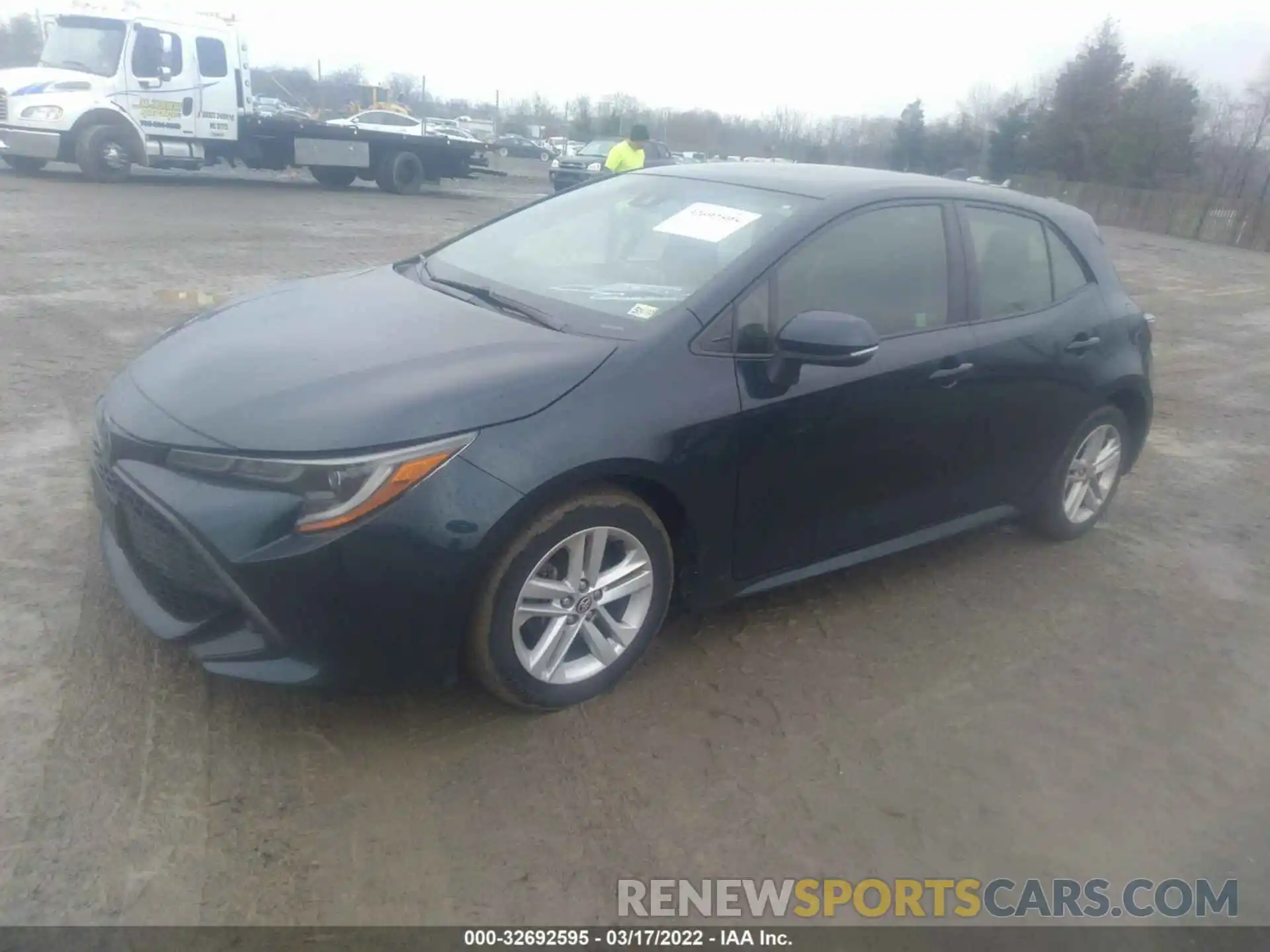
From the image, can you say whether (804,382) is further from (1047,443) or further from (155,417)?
(155,417)

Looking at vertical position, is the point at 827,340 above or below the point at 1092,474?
above

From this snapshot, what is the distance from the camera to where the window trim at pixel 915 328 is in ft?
11.3

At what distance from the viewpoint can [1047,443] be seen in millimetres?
4637

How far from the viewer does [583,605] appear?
3.23 meters

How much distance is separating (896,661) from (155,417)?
258 cm

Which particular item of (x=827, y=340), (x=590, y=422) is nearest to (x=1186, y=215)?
(x=827, y=340)

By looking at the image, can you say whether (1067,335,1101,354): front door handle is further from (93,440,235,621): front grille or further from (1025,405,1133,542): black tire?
(93,440,235,621): front grille

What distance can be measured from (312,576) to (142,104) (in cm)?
1831

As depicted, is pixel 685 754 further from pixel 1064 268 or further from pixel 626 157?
pixel 626 157

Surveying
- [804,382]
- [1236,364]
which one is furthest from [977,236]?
[1236,364]

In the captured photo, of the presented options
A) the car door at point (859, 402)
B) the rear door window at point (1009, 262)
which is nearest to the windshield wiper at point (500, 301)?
the car door at point (859, 402)

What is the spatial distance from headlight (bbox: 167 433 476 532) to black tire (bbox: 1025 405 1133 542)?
3104 millimetres

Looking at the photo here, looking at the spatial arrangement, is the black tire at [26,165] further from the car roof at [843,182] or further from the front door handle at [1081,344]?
the front door handle at [1081,344]

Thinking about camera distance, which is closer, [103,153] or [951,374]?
[951,374]
